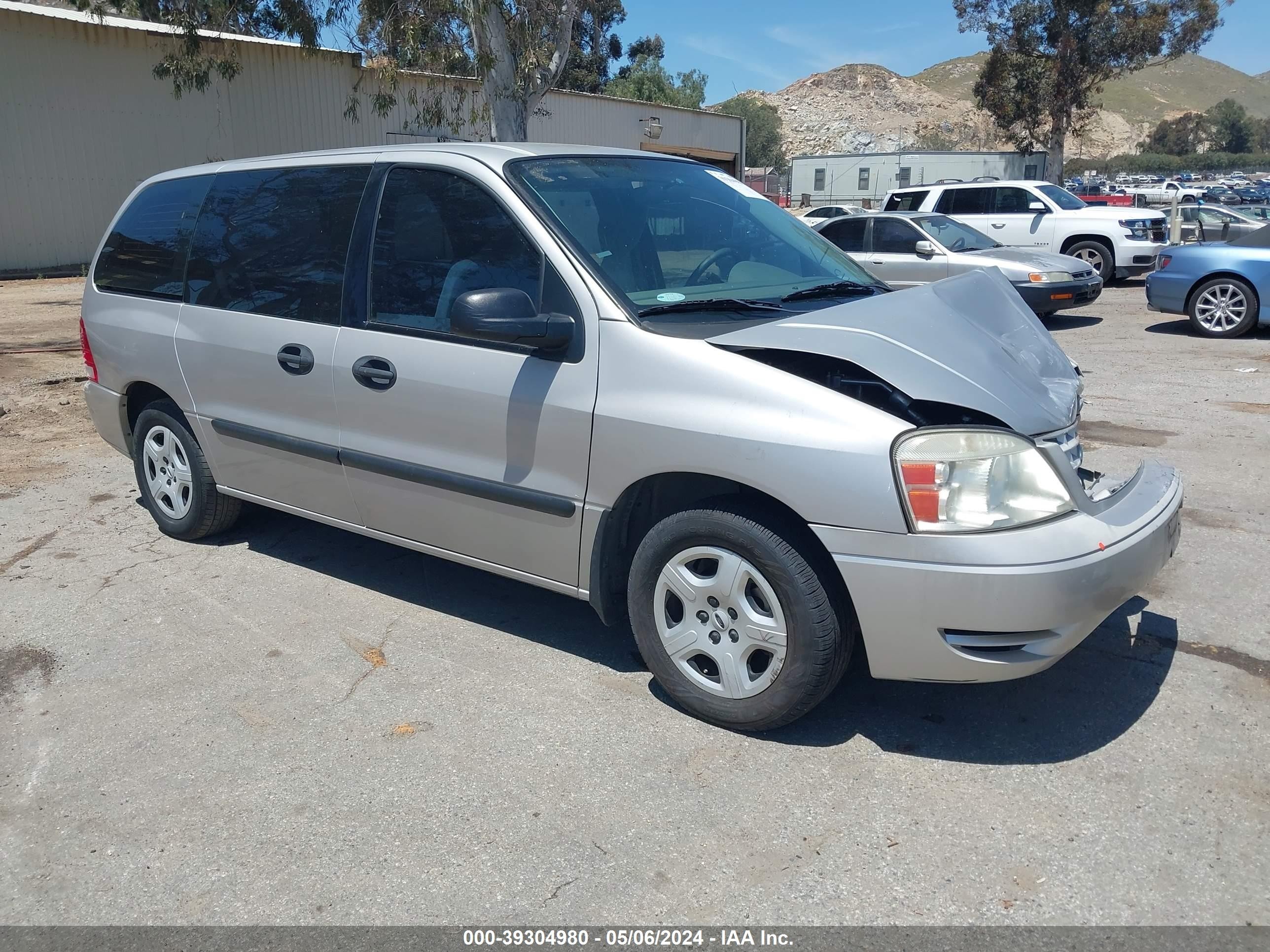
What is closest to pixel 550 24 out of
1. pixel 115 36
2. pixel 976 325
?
pixel 115 36

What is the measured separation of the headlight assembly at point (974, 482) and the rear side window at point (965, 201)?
16.2m

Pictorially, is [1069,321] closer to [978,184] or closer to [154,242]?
[978,184]

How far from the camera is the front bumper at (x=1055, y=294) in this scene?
41.0 feet

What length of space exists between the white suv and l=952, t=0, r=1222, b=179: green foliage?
22262mm

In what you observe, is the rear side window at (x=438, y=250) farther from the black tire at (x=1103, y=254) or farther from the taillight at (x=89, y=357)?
the black tire at (x=1103, y=254)

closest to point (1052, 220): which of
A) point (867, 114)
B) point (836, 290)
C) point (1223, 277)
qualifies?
point (1223, 277)

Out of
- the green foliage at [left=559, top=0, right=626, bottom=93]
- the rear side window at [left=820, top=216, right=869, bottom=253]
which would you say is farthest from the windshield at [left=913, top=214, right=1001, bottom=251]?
the green foliage at [left=559, top=0, right=626, bottom=93]

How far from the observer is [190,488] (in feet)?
17.4

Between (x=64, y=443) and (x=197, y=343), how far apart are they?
3771mm

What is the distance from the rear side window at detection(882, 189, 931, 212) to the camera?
59.8ft

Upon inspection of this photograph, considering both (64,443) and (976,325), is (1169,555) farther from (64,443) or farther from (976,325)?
(64,443)

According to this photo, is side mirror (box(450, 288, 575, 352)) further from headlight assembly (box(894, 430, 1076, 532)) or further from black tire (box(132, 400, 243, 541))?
black tire (box(132, 400, 243, 541))

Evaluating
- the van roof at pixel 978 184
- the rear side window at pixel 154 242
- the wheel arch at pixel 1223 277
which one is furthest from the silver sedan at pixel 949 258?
the rear side window at pixel 154 242

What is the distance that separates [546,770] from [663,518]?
0.94 meters
